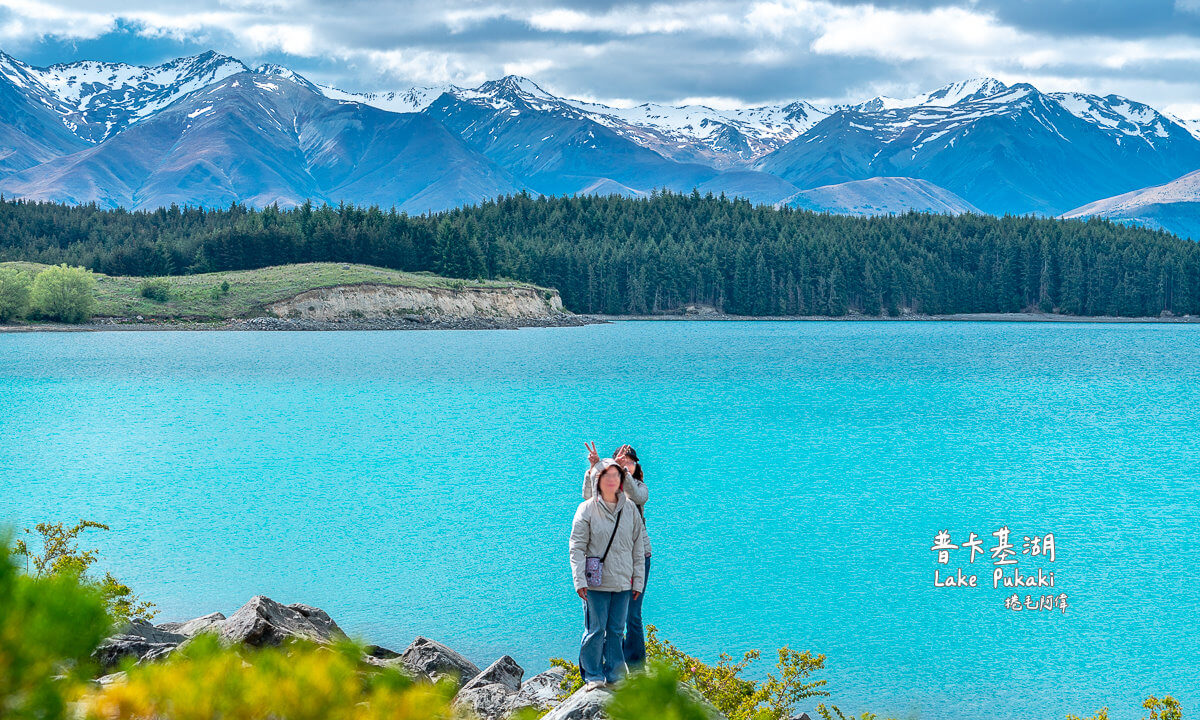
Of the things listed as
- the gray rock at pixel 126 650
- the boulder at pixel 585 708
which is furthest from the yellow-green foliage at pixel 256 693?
the gray rock at pixel 126 650

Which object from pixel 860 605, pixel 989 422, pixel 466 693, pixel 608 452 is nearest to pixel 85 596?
pixel 466 693

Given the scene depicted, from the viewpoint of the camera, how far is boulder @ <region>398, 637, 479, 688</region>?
12.4 meters

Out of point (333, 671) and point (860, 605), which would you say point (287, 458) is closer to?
point (860, 605)

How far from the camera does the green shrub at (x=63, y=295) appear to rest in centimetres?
11275

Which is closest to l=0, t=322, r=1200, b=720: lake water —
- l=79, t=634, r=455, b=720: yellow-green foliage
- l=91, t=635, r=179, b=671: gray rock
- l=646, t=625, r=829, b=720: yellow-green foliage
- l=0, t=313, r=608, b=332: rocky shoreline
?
l=646, t=625, r=829, b=720: yellow-green foliage

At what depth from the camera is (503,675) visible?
1262 cm

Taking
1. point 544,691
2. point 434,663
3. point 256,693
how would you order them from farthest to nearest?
point 434,663
point 544,691
point 256,693

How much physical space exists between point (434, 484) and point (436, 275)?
11927 centimetres

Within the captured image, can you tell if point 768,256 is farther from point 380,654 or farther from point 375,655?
point 375,655

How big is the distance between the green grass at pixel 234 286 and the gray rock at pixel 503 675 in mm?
116372

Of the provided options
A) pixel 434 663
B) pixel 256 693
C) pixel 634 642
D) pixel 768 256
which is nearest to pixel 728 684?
pixel 634 642

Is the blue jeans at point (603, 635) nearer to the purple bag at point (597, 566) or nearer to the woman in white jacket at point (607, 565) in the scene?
the woman in white jacket at point (607, 565)

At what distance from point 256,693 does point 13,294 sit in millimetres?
126852

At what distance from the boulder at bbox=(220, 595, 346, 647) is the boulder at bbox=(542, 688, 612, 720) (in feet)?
14.6
